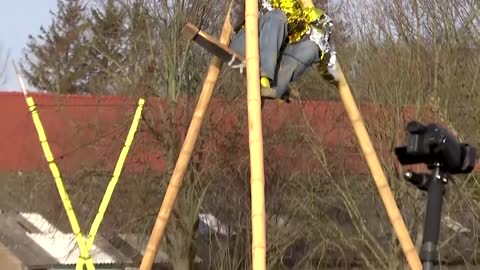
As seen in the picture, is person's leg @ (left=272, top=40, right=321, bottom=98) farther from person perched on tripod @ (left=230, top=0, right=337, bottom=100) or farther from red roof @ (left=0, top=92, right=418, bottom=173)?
red roof @ (left=0, top=92, right=418, bottom=173)

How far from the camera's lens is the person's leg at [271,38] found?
7266mm

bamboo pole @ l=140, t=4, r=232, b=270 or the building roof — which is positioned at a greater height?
bamboo pole @ l=140, t=4, r=232, b=270

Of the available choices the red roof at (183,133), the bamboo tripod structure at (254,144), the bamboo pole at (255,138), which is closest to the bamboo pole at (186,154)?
the bamboo tripod structure at (254,144)

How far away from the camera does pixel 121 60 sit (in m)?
21.7

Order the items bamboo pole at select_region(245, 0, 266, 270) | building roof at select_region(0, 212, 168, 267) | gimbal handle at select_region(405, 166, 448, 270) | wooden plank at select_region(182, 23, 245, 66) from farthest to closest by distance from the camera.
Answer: building roof at select_region(0, 212, 168, 267)
wooden plank at select_region(182, 23, 245, 66)
bamboo pole at select_region(245, 0, 266, 270)
gimbal handle at select_region(405, 166, 448, 270)

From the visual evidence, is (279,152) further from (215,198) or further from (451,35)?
(451,35)

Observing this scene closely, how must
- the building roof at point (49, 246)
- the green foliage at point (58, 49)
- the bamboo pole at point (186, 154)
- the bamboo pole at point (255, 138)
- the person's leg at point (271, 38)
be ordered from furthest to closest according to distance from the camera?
the green foliage at point (58, 49)
the building roof at point (49, 246)
the bamboo pole at point (186, 154)
the person's leg at point (271, 38)
the bamboo pole at point (255, 138)

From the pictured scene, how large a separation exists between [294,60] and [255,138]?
827 millimetres

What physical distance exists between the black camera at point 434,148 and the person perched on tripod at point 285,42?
7.07ft

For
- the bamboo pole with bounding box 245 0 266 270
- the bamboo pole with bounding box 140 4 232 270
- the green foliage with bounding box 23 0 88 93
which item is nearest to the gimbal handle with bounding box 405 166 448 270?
the bamboo pole with bounding box 245 0 266 270

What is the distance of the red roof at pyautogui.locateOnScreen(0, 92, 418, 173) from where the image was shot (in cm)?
2020

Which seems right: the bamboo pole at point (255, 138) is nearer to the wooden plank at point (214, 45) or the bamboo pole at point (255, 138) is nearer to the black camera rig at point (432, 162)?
the wooden plank at point (214, 45)

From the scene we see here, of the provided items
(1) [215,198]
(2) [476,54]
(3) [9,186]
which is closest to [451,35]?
(2) [476,54]

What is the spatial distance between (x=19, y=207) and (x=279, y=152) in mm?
6782
